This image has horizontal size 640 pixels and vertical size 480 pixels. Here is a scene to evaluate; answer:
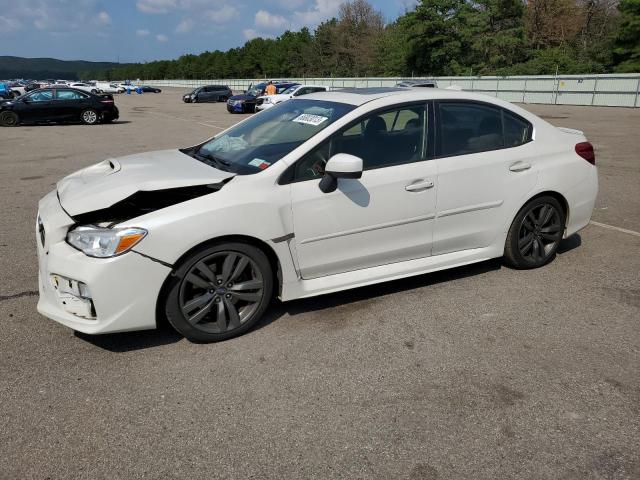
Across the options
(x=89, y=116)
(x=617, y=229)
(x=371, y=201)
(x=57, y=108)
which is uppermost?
(x=371, y=201)

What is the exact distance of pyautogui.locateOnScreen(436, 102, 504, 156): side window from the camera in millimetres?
4172

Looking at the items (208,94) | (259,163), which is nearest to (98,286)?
(259,163)

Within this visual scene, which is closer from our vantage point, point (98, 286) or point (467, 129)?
point (98, 286)

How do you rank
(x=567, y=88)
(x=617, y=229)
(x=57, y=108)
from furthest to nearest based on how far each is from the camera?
(x=567, y=88), (x=57, y=108), (x=617, y=229)

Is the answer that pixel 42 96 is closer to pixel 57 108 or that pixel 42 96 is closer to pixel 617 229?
pixel 57 108

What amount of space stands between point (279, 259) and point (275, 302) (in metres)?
0.68

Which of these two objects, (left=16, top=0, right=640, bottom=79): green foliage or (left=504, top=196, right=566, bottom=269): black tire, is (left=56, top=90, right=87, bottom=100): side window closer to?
(left=504, top=196, right=566, bottom=269): black tire

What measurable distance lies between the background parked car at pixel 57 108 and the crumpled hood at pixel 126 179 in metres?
19.3

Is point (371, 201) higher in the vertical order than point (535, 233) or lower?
higher

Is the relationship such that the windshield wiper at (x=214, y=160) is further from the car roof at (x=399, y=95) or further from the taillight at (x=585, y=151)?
the taillight at (x=585, y=151)

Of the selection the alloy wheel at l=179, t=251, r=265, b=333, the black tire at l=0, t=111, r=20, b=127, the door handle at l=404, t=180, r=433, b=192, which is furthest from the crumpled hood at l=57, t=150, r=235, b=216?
the black tire at l=0, t=111, r=20, b=127

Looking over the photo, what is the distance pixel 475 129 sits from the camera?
4.34 m

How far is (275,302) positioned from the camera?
4.16 meters

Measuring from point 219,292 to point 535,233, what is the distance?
2888 millimetres
